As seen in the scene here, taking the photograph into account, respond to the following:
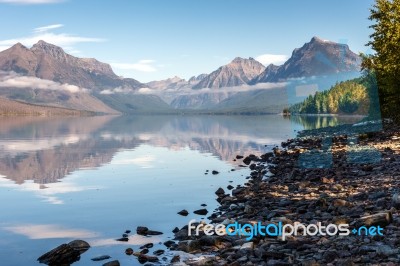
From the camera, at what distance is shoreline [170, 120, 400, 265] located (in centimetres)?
1500

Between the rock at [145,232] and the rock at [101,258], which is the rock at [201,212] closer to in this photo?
the rock at [145,232]

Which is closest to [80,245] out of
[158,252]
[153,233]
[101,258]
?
[101,258]

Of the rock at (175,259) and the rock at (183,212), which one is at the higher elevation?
the rock at (175,259)

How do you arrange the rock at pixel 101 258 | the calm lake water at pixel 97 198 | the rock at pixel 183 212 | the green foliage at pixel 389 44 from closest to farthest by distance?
the rock at pixel 101 258, the calm lake water at pixel 97 198, the rock at pixel 183 212, the green foliage at pixel 389 44

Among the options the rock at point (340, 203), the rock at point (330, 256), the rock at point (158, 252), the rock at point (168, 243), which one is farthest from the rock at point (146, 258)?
the rock at point (340, 203)

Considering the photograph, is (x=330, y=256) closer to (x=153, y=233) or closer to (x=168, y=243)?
(x=168, y=243)

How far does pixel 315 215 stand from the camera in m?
20.9

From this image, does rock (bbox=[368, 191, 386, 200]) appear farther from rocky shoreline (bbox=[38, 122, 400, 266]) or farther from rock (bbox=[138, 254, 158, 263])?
rock (bbox=[138, 254, 158, 263])

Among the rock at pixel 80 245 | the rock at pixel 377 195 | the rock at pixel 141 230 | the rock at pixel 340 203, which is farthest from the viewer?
the rock at pixel 141 230

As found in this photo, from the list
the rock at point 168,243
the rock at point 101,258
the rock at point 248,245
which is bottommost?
the rock at point 101,258

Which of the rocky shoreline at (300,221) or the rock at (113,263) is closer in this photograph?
the rocky shoreline at (300,221)

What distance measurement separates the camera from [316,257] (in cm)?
1484

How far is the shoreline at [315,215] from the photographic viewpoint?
591 inches

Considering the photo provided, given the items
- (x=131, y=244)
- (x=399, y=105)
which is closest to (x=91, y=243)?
(x=131, y=244)
